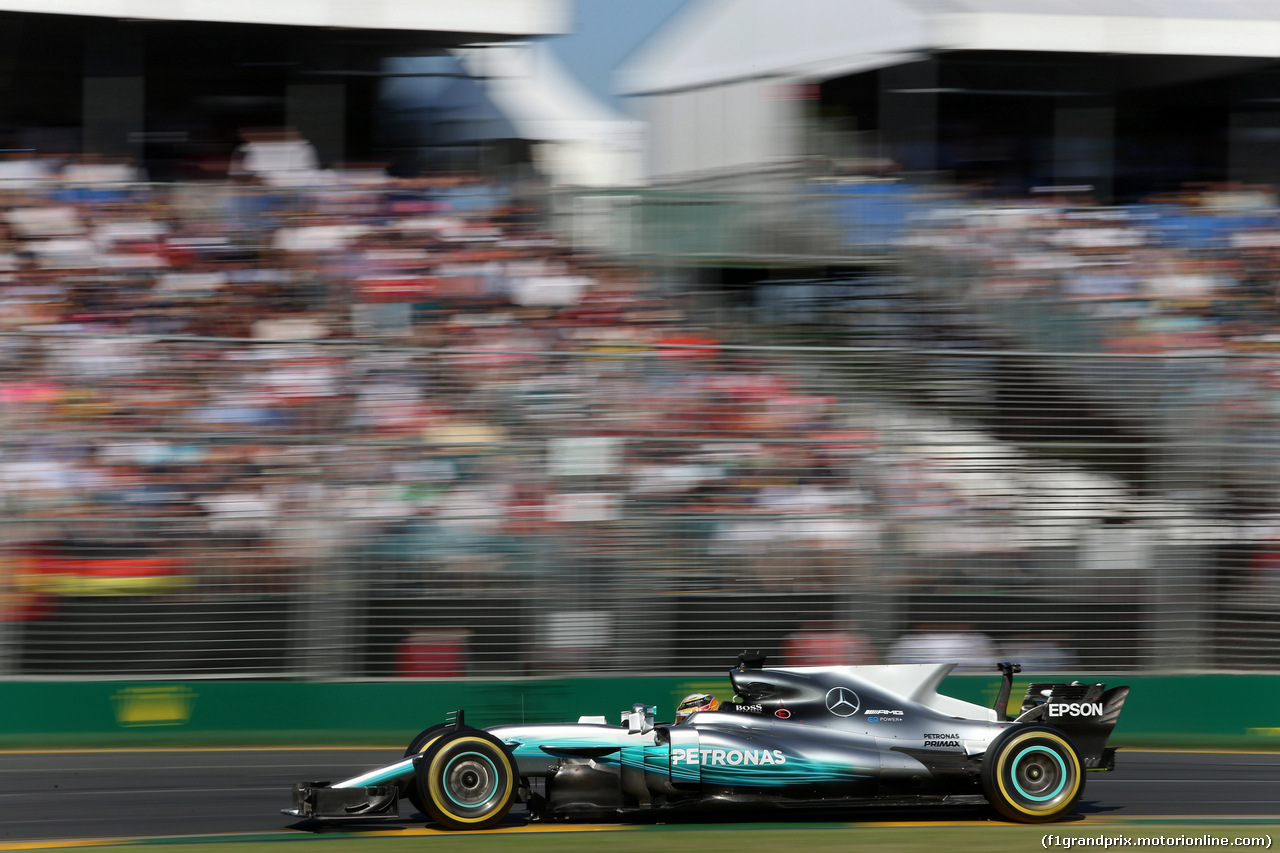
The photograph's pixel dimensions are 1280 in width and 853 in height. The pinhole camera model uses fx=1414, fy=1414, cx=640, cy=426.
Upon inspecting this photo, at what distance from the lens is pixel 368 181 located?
1085cm

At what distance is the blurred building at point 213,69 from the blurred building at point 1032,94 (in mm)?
2815

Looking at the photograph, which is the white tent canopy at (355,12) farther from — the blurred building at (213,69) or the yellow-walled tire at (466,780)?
the yellow-walled tire at (466,780)

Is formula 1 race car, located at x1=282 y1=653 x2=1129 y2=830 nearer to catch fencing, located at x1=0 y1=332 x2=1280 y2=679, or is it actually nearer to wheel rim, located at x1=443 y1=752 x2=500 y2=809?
wheel rim, located at x1=443 y1=752 x2=500 y2=809

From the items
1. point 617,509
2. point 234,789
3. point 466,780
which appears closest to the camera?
point 466,780

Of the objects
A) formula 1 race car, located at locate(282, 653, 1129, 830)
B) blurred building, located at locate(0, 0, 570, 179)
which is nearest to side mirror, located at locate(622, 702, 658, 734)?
formula 1 race car, located at locate(282, 653, 1129, 830)

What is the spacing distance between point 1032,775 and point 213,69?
8.82m

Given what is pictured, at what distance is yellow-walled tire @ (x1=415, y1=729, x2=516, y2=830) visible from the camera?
5.80 meters

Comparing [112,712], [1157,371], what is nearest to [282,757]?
[112,712]

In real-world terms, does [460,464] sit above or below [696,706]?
above

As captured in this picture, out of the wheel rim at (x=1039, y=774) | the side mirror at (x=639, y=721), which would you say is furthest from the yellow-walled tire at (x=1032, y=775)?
the side mirror at (x=639, y=721)

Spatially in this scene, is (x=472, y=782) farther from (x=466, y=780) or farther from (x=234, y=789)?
(x=234, y=789)

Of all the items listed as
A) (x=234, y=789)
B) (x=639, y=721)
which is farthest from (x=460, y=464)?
(x=639, y=721)

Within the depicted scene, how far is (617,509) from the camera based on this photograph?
835cm

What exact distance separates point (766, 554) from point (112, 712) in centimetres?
386
